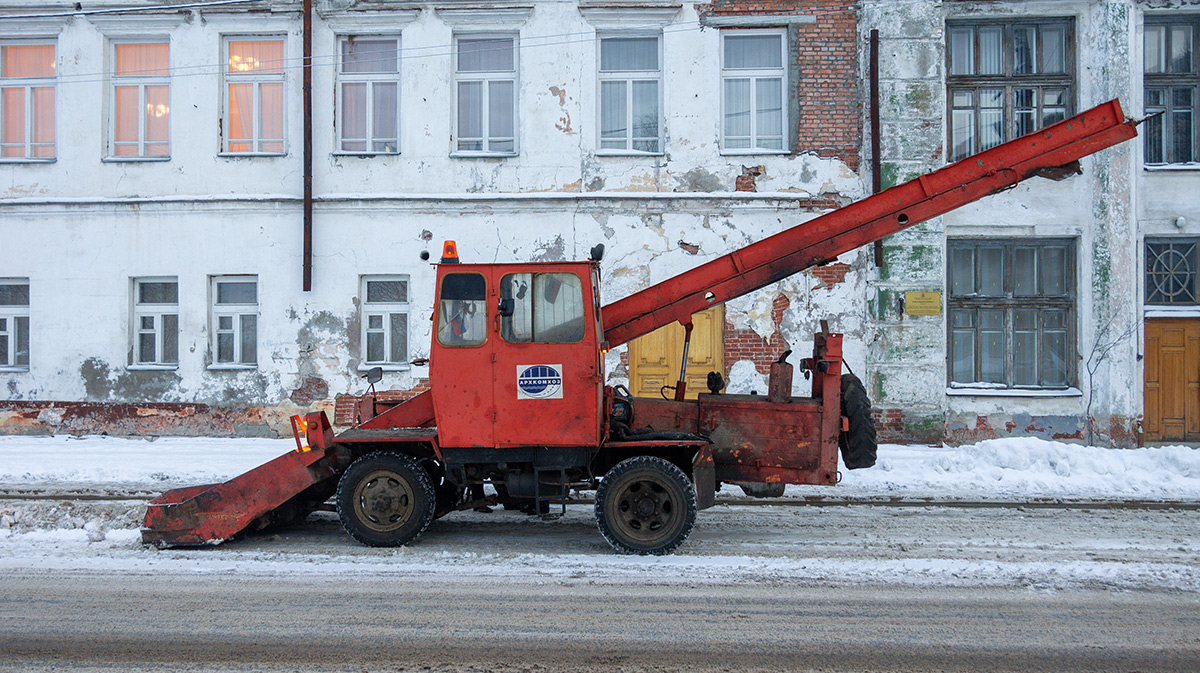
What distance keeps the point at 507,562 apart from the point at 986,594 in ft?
11.2

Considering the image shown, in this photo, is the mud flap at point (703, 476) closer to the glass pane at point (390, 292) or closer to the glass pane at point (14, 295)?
the glass pane at point (390, 292)

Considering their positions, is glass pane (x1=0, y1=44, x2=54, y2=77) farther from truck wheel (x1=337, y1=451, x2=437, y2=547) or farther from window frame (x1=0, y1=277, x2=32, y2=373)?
truck wheel (x1=337, y1=451, x2=437, y2=547)

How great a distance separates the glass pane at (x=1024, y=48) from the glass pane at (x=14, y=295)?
17101 millimetres

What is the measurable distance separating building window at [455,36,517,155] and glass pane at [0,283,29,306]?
7.88 metres

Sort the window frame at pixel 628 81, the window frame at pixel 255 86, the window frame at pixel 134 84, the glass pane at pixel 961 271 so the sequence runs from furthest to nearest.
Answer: the window frame at pixel 134 84, the window frame at pixel 255 86, the window frame at pixel 628 81, the glass pane at pixel 961 271

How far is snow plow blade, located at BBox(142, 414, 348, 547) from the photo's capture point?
6.50 m

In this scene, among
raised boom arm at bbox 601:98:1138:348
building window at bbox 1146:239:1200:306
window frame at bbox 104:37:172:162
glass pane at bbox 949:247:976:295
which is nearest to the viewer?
raised boom arm at bbox 601:98:1138:348

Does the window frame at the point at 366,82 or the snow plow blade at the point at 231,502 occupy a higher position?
the window frame at the point at 366,82

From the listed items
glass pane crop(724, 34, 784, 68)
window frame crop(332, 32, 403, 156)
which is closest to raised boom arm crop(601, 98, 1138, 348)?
glass pane crop(724, 34, 784, 68)

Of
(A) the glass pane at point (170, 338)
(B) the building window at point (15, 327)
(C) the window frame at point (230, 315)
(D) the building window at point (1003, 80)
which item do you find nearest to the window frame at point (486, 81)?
(C) the window frame at point (230, 315)

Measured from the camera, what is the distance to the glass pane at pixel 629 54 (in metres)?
13.3

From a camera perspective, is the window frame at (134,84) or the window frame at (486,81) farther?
the window frame at (134,84)

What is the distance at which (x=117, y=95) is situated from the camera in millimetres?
13773

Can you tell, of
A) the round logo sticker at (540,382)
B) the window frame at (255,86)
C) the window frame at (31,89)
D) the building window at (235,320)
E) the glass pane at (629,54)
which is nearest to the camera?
the round logo sticker at (540,382)
